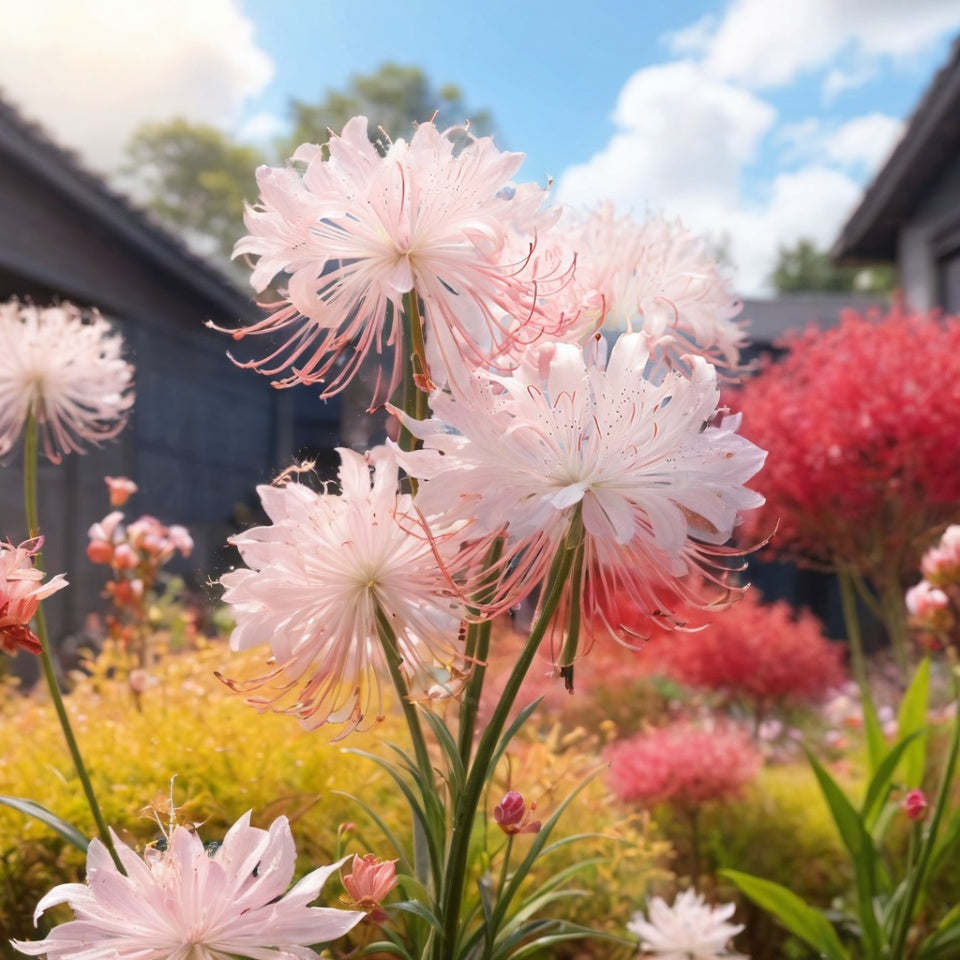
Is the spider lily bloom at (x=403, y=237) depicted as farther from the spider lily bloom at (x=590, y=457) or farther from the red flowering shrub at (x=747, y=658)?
the red flowering shrub at (x=747, y=658)

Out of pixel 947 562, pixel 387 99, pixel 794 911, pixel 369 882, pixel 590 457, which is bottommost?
pixel 794 911

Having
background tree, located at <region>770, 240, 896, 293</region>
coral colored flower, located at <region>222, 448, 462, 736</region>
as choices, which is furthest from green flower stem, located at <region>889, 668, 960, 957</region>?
background tree, located at <region>770, 240, 896, 293</region>

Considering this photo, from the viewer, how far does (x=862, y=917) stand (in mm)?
2137

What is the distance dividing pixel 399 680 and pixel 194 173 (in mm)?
24361

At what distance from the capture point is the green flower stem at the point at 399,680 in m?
1.10

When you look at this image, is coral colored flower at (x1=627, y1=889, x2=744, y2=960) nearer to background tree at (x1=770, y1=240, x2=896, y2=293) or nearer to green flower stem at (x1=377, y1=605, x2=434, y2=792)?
green flower stem at (x1=377, y1=605, x2=434, y2=792)

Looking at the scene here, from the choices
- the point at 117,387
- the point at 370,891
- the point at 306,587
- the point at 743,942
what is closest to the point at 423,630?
the point at 306,587

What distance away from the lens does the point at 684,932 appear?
197 cm

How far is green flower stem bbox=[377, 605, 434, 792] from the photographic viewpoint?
110cm

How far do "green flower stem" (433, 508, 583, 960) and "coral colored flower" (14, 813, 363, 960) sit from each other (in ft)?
0.68

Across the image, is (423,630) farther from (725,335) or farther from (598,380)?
(725,335)

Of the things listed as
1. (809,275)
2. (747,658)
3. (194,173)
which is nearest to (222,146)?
(194,173)

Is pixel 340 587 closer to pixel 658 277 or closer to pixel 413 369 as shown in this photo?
pixel 413 369

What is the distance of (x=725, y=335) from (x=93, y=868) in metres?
1.01
